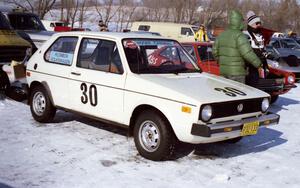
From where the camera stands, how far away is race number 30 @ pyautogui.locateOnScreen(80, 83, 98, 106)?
21.5 ft

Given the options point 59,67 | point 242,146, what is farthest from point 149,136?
point 59,67

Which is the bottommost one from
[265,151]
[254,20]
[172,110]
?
[265,151]

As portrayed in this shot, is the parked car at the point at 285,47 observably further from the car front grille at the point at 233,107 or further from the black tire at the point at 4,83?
the car front grille at the point at 233,107

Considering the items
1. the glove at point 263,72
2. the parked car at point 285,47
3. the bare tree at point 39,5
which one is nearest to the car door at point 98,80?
the glove at point 263,72

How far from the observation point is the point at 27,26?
1493cm

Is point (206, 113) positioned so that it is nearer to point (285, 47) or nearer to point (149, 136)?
point (149, 136)

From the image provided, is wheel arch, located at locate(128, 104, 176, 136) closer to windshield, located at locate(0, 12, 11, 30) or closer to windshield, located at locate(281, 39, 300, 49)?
windshield, located at locate(0, 12, 11, 30)

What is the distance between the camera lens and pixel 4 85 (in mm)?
10266

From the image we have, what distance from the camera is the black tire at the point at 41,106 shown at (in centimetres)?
742

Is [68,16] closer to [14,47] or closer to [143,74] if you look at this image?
[14,47]

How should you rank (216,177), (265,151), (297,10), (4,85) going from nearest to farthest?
(216,177)
(265,151)
(4,85)
(297,10)

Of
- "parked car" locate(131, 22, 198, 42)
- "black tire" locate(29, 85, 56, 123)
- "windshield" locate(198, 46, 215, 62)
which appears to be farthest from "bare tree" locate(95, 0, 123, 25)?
"black tire" locate(29, 85, 56, 123)

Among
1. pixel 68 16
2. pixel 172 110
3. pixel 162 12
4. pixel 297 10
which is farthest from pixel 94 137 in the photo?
pixel 297 10

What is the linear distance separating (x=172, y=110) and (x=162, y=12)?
4724cm
